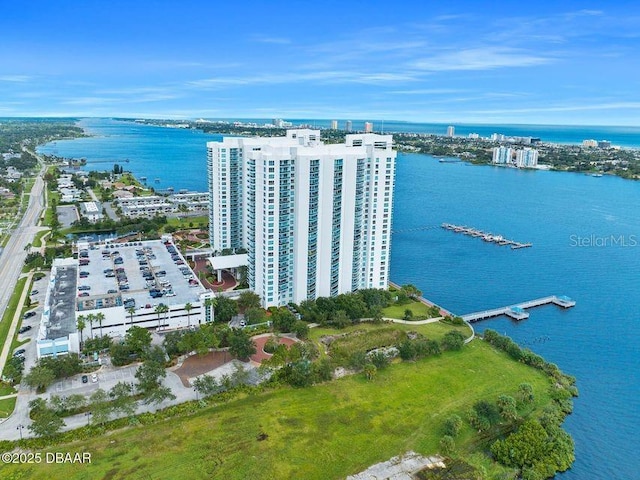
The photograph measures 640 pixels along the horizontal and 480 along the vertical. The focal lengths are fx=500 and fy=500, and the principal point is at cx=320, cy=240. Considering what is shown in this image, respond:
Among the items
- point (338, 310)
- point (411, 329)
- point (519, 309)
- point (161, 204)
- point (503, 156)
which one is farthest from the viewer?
point (503, 156)

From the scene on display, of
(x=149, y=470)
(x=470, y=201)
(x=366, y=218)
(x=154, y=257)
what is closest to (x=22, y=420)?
(x=149, y=470)

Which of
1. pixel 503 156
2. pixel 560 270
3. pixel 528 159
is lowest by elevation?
pixel 560 270

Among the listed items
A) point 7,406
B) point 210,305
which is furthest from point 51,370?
point 210,305

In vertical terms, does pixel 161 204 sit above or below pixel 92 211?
above

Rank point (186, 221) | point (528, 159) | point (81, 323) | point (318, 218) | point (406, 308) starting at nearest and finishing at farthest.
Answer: point (81, 323) < point (318, 218) < point (406, 308) < point (186, 221) < point (528, 159)

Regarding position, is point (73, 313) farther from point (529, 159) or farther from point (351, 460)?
point (529, 159)

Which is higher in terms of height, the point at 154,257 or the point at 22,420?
the point at 154,257

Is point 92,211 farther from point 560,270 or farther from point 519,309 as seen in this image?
point 560,270

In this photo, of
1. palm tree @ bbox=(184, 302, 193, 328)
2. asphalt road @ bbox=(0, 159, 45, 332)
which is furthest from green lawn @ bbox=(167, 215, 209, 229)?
palm tree @ bbox=(184, 302, 193, 328)
